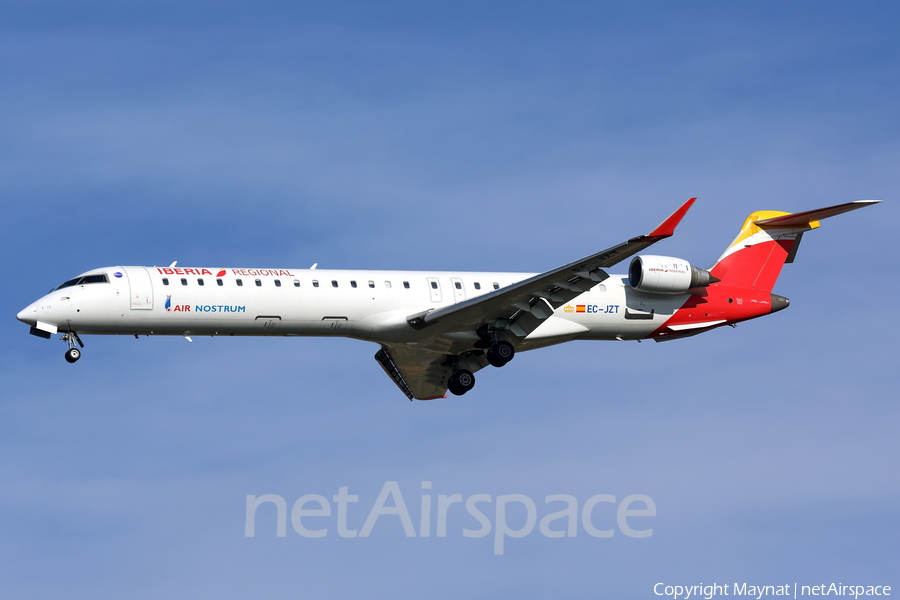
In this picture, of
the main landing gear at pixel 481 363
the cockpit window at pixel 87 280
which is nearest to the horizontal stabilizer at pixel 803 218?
the main landing gear at pixel 481 363

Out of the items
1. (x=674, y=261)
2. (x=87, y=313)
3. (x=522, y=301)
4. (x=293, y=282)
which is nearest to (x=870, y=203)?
(x=674, y=261)

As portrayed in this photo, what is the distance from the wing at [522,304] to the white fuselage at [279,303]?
68 cm

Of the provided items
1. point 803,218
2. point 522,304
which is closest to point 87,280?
point 522,304

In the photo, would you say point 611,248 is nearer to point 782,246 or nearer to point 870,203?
point 870,203

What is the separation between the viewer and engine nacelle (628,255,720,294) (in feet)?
107

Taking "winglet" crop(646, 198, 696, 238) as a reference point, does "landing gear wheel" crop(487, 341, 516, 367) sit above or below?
below

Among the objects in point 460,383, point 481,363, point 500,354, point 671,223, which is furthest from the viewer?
point 481,363

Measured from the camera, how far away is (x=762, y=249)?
3550 cm

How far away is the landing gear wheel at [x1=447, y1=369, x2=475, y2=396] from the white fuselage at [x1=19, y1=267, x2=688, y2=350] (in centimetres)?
191

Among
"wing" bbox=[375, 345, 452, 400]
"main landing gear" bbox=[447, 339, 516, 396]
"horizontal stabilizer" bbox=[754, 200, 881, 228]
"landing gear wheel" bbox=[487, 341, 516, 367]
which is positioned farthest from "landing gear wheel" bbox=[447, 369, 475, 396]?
"horizontal stabilizer" bbox=[754, 200, 881, 228]

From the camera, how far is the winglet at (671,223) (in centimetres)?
2739

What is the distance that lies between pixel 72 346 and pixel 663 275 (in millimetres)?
15476

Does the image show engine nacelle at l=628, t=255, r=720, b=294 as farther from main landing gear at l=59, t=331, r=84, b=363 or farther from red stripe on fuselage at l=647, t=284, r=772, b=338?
main landing gear at l=59, t=331, r=84, b=363

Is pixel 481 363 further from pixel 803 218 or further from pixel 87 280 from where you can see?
pixel 87 280
